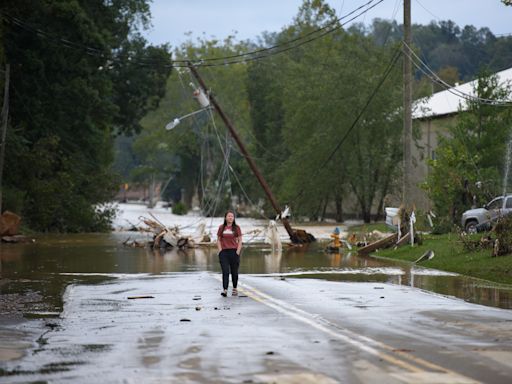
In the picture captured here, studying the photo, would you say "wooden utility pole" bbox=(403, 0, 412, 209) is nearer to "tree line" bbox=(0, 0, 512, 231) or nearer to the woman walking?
"tree line" bbox=(0, 0, 512, 231)

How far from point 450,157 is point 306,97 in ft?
90.4

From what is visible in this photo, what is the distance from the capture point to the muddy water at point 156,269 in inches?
787

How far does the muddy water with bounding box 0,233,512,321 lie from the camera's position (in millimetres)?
19984

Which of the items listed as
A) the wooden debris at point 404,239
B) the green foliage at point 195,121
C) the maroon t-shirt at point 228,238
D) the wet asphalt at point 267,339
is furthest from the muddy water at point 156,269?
the green foliage at point 195,121

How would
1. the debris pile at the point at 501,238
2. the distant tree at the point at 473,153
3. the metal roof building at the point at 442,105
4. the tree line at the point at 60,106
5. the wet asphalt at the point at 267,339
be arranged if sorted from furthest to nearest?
the metal roof building at the point at 442,105
the tree line at the point at 60,106
the distant tree at the point at 473,153
the debris pile at the point at 501,238
the wet asphalt at the point at 267,339

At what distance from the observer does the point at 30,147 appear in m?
55.5

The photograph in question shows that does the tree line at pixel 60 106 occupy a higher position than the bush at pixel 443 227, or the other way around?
the tree line at pixel 60 106

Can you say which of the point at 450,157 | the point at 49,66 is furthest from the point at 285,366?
the point at 49,66

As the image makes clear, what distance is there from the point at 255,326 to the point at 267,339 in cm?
148

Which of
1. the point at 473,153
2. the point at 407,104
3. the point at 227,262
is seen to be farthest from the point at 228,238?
the point at 473,153

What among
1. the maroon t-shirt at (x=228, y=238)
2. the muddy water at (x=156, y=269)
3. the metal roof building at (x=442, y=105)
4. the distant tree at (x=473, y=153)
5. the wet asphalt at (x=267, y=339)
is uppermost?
the metal roof building at (x=442, y=105)

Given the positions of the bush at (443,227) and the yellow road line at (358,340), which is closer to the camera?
the yellow road line at (358,340)

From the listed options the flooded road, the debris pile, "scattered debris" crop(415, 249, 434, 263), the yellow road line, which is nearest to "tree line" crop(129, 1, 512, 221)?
A: "scattered debris" crop(415, 249, 434, 263)

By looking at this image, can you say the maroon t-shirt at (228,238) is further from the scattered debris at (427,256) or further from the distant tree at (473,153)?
the distant tree at (473,153)
